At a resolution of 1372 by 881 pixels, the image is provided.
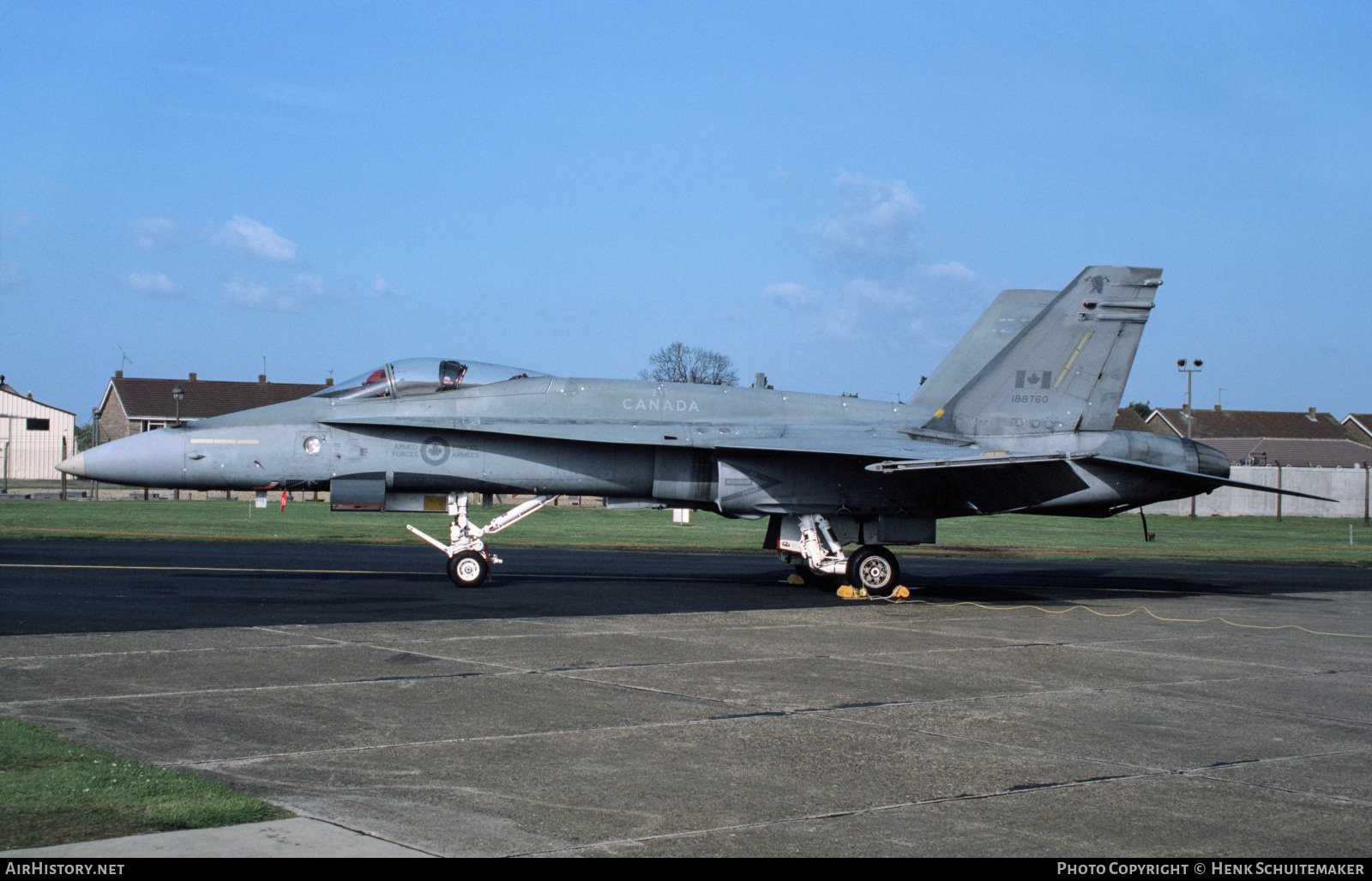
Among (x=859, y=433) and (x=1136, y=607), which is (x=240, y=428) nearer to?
(x=859, y=433)

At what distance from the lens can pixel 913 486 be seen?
16.1 m

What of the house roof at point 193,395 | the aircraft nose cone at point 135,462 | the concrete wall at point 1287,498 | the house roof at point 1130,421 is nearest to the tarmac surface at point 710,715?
Result: the aircraft nose cone at point 135,462

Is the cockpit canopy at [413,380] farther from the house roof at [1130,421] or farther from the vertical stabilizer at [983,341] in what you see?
the house roof at [1130,421]

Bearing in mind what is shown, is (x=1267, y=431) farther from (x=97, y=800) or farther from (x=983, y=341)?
(x=97, y=800)

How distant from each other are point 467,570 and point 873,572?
5824 mm

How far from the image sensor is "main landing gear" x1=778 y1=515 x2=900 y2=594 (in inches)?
635

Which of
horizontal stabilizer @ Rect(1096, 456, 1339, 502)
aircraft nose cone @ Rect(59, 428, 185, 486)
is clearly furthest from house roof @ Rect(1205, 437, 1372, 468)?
aircraft nose cone @ Rect(59, 428, 185, 486)

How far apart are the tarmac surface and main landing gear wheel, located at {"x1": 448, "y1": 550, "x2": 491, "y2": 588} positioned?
0.26m

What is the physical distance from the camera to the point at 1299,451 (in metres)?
82.0

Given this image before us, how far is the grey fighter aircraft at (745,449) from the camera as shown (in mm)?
15148

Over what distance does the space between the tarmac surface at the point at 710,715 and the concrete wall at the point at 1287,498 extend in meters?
40.9

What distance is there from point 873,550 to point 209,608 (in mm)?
8928

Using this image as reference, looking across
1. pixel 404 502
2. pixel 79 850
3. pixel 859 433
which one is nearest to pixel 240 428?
pixel 404 502

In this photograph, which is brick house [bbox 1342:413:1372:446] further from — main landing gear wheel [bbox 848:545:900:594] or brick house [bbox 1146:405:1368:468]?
main landing gear wheel [bbox 848:545:900:594]
